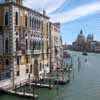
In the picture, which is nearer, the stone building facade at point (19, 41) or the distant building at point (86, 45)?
the stone building facade at point (19, 41)

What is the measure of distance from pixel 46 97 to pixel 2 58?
282 inches

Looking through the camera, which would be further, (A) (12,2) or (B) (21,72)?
(B) (21,72)

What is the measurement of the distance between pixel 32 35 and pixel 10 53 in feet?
16.5

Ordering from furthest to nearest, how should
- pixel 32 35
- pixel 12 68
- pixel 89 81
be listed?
pixel 89 81 < pixel 32 35 < pixel 12 68

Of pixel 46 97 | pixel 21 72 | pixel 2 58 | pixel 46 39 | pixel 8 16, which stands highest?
pixel 8 16

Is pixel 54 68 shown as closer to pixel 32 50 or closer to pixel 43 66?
pixel 43 66

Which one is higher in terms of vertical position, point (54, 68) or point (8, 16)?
point (8, 16)

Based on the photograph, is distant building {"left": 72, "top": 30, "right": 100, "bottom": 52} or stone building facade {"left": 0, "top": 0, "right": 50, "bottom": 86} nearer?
stone building facade {"left": 0, "top": 0, "right": 50, "bottom": 86}

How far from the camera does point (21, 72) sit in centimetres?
2547

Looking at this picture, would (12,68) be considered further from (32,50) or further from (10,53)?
(32,50)

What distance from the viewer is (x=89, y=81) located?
103ft

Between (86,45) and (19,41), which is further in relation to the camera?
(86,45)

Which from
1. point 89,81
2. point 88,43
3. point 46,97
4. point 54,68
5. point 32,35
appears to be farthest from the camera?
point 88,43

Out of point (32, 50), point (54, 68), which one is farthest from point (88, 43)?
point (32, 50)
